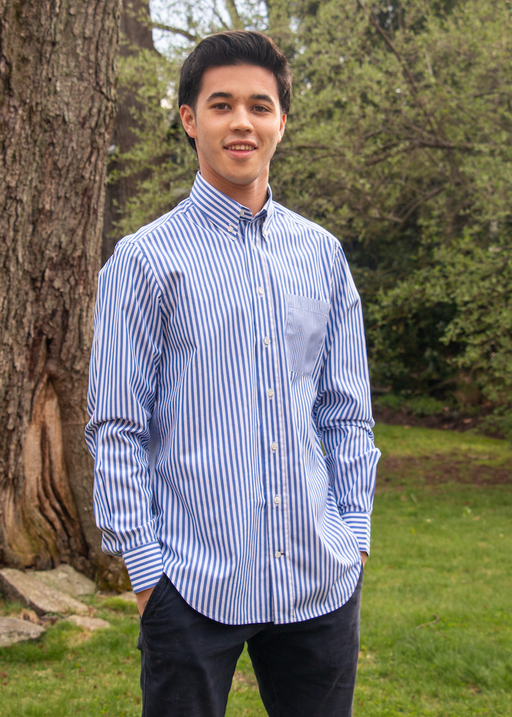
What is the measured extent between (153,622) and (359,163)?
26.0ft

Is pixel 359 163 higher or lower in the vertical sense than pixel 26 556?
higher

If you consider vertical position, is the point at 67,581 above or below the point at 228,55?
below

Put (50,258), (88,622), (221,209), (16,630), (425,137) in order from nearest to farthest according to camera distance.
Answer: (221,209) → (16,630) → (50,258) → (88,622) → (425,137)

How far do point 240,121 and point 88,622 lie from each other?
11.4ft

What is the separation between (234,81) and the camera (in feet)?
5.80

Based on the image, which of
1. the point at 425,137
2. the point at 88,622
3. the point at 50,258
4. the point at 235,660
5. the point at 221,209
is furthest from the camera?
the point at 425,137

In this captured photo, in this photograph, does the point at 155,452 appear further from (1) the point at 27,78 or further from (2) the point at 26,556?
(2) the point at 26,556

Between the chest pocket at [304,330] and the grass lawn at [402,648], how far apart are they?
2289 millimetres

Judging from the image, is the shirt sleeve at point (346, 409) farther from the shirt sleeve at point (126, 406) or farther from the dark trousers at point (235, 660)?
the shirt sleeve at point (126, 406)

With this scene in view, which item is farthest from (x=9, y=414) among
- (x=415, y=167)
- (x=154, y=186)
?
(x=415, y=167)

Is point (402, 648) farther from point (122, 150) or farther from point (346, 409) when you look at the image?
point (122, 150)

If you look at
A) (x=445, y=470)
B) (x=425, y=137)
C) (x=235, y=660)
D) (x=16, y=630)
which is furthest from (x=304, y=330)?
(x=445, y=470)

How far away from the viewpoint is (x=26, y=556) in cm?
455

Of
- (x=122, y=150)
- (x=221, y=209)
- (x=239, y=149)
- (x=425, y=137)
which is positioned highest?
(x=425, y=137)
